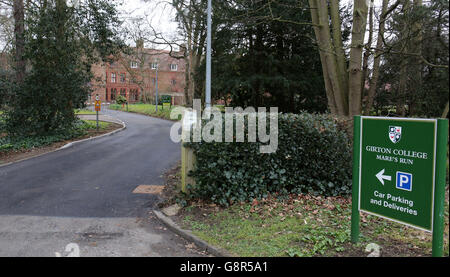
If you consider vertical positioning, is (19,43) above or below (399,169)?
above

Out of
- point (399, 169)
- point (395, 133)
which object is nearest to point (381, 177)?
point (399, 169)

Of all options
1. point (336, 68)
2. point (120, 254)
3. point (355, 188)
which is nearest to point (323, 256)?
point (355, 188)

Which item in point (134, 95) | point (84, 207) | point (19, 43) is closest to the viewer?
point (84, 207)

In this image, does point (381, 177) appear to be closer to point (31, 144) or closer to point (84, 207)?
point (84, 207)

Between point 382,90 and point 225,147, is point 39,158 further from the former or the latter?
point 382,90

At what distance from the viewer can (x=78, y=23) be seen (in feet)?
57.4

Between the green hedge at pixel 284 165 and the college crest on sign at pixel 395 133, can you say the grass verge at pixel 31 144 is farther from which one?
the college crest on sign at pixel 395 133

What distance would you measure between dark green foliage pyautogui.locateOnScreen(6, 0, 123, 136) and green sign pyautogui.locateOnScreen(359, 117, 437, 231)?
15.9 meters

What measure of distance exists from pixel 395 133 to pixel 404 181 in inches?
22.0

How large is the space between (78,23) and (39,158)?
7.94 m

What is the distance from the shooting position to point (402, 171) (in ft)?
13.3

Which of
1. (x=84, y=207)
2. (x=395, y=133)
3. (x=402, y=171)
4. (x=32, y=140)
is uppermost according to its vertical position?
(x=395, y=133)

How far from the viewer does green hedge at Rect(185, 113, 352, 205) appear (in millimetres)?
6609

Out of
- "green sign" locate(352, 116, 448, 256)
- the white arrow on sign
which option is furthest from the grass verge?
the white arrow on sign
